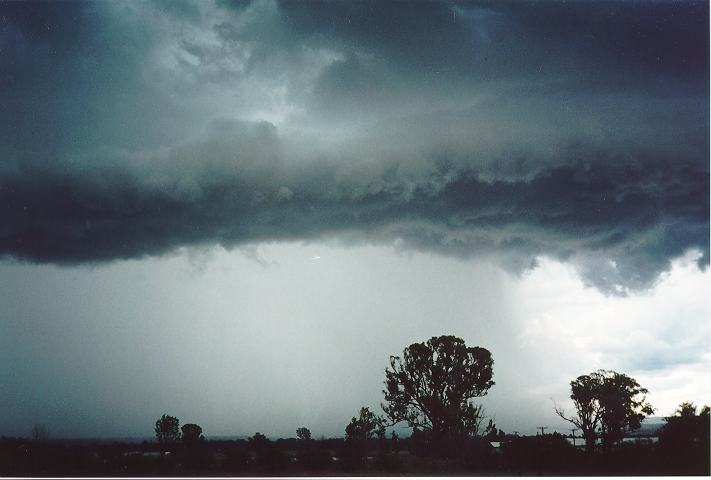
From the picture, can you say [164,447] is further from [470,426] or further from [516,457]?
[516,457]

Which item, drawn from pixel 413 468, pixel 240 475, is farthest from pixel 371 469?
pixel 240 475

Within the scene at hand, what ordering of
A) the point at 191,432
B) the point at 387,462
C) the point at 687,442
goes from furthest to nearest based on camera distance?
the point at 191,432 < the point at 387,462 < the point at 687,442

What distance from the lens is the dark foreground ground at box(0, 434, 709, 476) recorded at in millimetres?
22344

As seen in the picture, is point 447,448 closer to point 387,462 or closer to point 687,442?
point 387,462

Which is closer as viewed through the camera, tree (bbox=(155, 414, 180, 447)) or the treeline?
the treeline

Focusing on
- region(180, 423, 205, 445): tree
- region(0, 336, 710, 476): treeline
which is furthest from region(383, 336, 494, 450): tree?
region(180, 423, 205, 445): tree

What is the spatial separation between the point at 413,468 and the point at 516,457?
5.02 m

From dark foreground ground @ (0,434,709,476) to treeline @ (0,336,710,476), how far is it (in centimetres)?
4

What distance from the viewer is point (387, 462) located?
89.1 feet

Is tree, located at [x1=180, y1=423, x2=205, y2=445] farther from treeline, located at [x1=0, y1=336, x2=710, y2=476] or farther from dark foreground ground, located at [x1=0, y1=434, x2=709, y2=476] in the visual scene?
dark foreground ground, located at [x1=0, y1=434, x2=709, y2=476]

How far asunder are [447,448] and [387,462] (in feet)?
14.5

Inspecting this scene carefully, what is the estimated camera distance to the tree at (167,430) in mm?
41812

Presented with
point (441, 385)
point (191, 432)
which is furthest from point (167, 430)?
point (441, 385)

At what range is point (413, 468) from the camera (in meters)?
27.3
